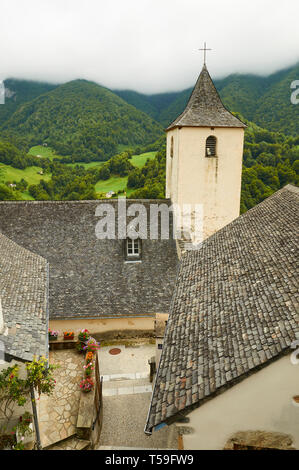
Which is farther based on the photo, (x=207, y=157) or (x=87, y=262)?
(x=207, y=157)

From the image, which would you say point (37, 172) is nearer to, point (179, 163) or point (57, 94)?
point (57, 94)

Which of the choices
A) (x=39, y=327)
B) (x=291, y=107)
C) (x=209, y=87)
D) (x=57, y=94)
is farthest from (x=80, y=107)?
(x=39, y=327)

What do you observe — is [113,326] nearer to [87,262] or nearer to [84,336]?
[87,262]

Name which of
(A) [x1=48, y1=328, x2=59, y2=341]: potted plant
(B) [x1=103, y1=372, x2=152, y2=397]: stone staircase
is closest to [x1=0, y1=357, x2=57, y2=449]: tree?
(A) [x1=48, y1=328, x2=59, y2=341]: potted plant

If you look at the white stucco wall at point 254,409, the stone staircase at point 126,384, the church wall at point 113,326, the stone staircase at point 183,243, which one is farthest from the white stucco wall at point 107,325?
the white stucco wall at point 254,409

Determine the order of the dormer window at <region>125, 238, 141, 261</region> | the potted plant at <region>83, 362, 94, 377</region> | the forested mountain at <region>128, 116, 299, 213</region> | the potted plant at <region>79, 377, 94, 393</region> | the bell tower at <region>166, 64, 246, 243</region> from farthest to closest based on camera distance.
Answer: the forested mountain at <region>128, 116, 299, 213</region>, the dormer window at <region>125, 238, 141, 261</region>, the bell tower at <region>166, 64, 246, 243</region>, the potted plant at <region>83, 362, 94, 377</region>, the potted plant at <region>79, 377, 94, 393</region>

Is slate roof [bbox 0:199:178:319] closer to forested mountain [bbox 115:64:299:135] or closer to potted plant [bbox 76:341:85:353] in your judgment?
potted plant [bbox 76:341:85:353]

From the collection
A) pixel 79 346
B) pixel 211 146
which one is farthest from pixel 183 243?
pixel 79 346
